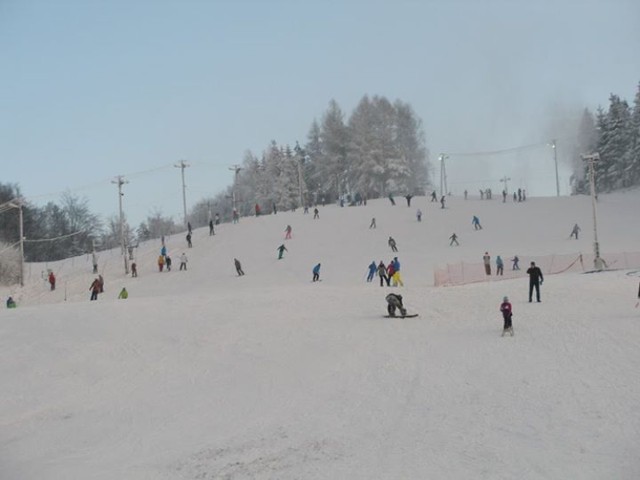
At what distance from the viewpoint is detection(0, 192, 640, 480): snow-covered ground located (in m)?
10.6

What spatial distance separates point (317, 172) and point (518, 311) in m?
78.2

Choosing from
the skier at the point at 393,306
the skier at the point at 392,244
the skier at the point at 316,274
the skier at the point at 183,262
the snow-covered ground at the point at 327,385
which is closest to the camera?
the snow-covered ground at the point at 327,385

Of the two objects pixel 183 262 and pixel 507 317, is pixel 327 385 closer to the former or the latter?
pixel 507 317

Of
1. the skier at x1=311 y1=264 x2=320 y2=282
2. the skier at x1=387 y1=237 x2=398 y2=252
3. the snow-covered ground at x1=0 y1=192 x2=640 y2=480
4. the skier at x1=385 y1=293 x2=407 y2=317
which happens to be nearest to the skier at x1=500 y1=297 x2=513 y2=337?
the snow-covered ground at x1=0 y1=192 x2=640 y2=480

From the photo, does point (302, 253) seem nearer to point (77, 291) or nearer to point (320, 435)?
point (77, 291)

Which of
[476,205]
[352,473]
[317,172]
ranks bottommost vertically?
[352,473]

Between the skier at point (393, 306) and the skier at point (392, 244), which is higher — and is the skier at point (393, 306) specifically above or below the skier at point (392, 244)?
below

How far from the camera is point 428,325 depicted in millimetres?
20594

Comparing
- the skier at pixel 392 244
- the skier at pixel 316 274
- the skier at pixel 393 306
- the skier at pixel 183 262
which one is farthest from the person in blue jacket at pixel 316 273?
the skier at pixel 393 306

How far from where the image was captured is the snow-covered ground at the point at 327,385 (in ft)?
34.8

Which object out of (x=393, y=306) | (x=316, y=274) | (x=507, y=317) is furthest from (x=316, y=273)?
(x=507, y=317)

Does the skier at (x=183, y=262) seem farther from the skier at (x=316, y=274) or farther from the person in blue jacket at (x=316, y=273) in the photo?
the person in blue jacket at (x=316, y=273)

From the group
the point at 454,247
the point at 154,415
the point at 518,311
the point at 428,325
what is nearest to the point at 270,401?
the point at 154,415

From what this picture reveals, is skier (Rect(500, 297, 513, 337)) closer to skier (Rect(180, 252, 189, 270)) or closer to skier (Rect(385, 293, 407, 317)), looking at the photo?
skier (Rect(385, 293, 407, 317))
